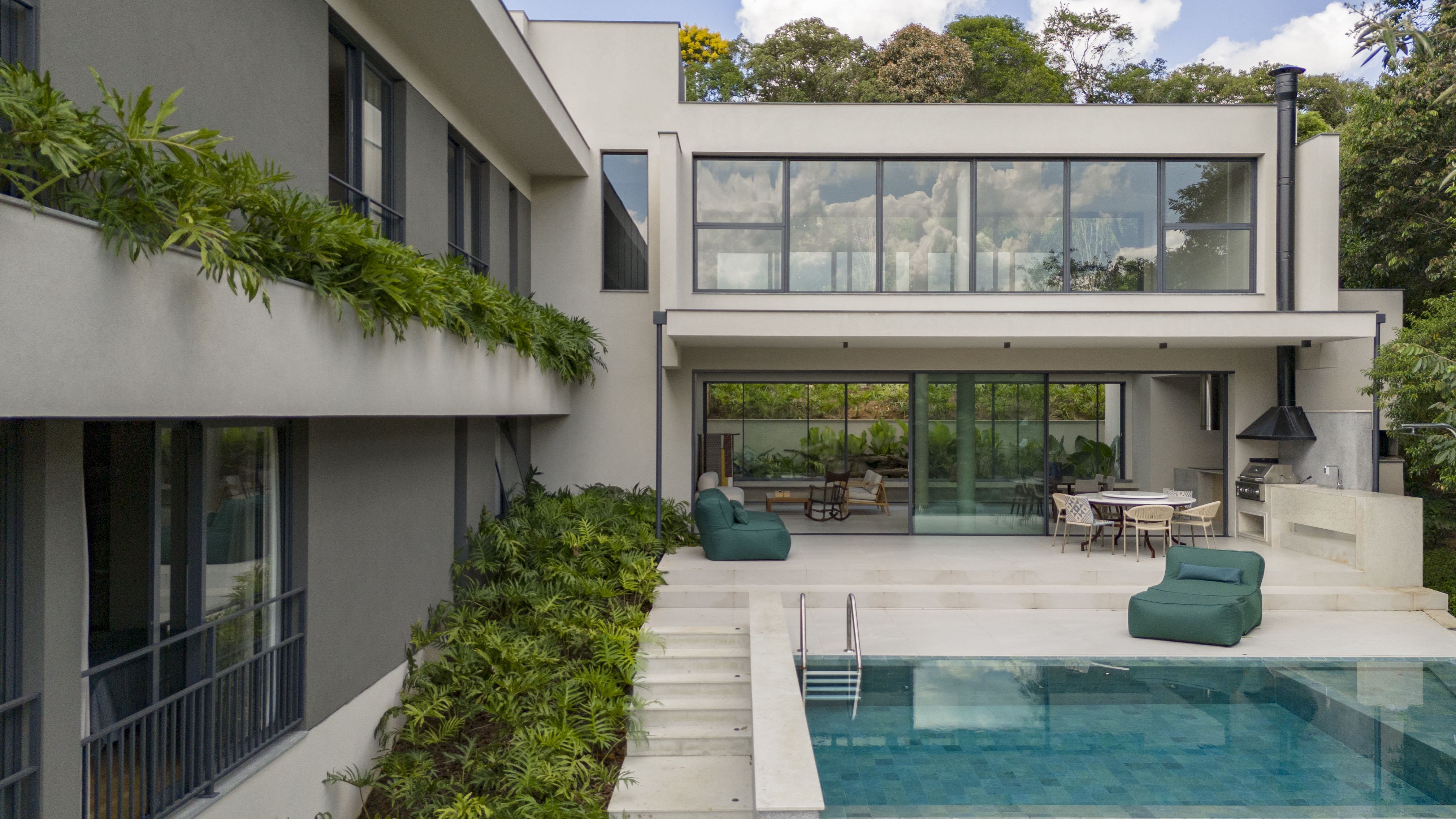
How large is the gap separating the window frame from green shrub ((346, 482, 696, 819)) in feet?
11.7

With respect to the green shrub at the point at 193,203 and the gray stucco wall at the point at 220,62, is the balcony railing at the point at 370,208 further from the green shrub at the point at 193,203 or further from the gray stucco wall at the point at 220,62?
the green shrub at the point at 193,203

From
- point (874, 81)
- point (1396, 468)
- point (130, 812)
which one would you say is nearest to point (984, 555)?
point (1396, 468)

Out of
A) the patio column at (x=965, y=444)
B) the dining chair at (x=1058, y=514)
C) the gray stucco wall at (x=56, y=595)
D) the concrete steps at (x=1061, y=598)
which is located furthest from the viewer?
the patio column at (x=965, y=444)

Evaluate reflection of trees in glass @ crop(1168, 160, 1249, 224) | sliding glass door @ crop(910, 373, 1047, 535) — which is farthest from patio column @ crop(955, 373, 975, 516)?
reflection of trees in glass @ crop(1168, 160, 1249, 224)

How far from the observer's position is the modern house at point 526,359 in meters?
3.43

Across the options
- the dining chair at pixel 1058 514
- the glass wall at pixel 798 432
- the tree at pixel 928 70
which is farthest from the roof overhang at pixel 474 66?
the tree at pixel 928 70

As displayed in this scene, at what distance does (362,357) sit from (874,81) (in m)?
22.8

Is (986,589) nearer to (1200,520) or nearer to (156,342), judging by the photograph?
(1200,520)

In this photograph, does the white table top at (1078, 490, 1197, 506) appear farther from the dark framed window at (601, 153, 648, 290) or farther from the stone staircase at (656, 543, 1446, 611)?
the dark framed window at (601, 153, 648, 290)

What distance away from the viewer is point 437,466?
25.0ft

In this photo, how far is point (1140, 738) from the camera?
20.1 feet

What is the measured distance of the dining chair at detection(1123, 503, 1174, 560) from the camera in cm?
1045

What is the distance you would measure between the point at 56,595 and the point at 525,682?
3.52 meters

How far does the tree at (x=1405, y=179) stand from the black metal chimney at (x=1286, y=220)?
2.10m
